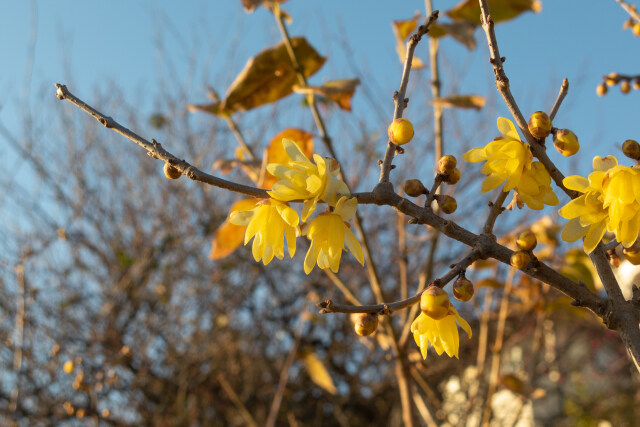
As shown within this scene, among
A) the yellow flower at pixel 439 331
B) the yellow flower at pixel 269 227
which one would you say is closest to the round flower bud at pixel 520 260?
the yellow flower at pixel 439 331

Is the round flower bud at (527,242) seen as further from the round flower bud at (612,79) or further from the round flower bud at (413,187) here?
the round flower bud at (612,79)

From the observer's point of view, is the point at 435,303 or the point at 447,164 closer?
the point at 435,303

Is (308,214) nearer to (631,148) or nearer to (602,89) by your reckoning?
(631,148)

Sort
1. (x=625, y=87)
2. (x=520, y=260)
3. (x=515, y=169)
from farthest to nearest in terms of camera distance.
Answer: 1. (x=625, y=87)
2. (x=515, y=169)
3. (x=520, y=260)

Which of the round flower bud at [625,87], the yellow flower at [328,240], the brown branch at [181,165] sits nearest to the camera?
the brown branch at [181,165]

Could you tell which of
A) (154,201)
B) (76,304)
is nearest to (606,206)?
(76,304)

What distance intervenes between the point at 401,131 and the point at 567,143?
208mm

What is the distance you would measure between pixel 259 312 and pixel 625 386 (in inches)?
142

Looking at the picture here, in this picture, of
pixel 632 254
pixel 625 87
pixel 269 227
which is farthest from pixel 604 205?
pixel 625 87

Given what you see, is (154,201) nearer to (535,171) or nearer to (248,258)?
(248,258)

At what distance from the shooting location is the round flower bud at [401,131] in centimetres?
69

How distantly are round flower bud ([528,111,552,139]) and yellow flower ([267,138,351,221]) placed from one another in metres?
0.24

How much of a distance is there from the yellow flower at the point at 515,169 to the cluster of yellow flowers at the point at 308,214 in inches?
7.0

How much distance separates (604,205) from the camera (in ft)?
2.02
